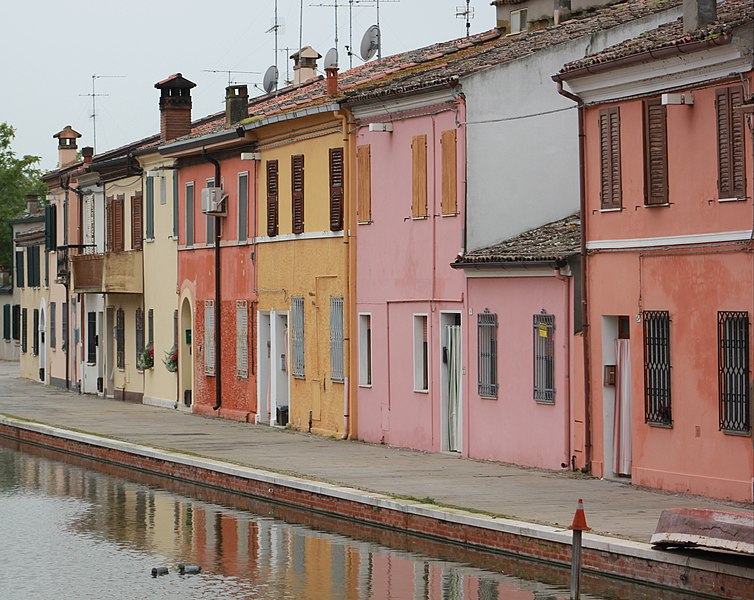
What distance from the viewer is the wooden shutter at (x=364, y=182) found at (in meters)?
29.9

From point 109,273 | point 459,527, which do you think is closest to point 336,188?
point 459,527

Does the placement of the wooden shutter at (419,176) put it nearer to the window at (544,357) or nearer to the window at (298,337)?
the window at (544,357)

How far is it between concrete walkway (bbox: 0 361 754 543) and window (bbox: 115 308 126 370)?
6.74 m

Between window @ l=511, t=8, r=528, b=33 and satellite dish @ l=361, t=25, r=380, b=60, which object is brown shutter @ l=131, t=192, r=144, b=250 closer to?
satellite dish @ l=361, t=25, r=380, b=60

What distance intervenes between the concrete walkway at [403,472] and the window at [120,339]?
22.1ft

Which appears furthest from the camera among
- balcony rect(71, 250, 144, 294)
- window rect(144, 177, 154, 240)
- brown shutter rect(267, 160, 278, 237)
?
balcony rect(71, 250, 144, 294)

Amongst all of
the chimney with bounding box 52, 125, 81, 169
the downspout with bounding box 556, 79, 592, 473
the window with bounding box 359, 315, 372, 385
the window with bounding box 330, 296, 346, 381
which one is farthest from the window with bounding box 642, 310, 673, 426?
the chimney with bounding box 52, 125, 81, 169

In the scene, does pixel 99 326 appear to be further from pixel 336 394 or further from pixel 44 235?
pixel 336 394

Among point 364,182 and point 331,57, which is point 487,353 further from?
point 331,57

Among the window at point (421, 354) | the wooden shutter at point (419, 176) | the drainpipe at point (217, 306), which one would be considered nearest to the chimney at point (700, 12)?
the wooden shutter at point (419, 176)

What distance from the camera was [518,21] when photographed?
33312 mm

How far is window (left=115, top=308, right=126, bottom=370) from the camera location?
46.0 metres

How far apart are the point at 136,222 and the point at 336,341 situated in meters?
14.6

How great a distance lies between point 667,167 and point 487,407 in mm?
5885
